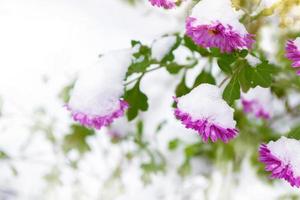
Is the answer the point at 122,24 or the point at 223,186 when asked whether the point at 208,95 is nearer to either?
the point at 223,186

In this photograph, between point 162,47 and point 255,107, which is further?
point 255,107

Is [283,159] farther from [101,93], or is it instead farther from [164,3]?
[101,93]

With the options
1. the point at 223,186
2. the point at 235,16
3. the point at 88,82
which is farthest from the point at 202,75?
the point at 223,186

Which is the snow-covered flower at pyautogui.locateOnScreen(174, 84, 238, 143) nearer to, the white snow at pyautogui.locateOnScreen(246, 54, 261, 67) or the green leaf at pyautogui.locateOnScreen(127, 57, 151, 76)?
the white snow at pyautogui.locateOnScreen(246, 54, 261, 67)

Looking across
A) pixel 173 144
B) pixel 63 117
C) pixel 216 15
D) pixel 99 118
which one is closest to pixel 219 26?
pixel 216 15

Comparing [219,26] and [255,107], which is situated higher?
[219,26]

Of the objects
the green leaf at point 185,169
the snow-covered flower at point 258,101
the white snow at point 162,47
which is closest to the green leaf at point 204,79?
Answer: the white snow at point 162,47

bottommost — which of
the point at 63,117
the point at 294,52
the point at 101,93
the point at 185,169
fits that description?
the point at 63,117

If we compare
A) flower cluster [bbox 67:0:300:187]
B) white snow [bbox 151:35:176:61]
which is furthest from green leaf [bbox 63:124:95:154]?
flower cluster [bbox 67:0:300:187]
